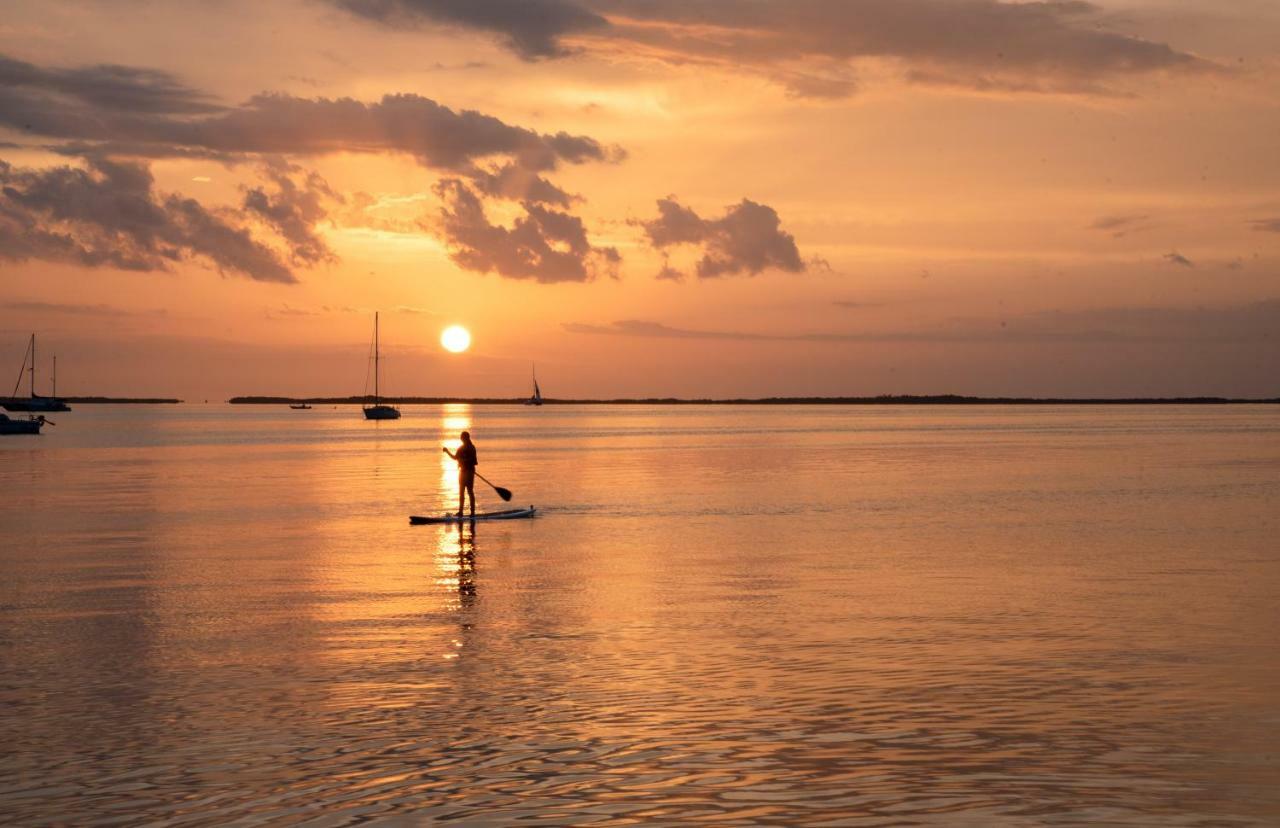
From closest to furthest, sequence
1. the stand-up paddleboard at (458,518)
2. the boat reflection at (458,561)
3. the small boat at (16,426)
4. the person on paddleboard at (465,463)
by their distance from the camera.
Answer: the boat reflection at (458,561) < the person on paddleboard at (465,463) < the stand-up paddleboard at (458,518) < the small boat at (16,426)

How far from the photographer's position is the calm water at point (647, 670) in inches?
479

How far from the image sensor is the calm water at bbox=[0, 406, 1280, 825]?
39.9 ft

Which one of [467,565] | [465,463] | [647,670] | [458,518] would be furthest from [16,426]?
[647,670]

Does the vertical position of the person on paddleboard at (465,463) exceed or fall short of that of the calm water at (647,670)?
it exceeds it

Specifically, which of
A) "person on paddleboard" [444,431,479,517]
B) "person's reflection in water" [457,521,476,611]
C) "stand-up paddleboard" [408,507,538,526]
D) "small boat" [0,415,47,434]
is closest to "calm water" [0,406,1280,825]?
"person's reflection in water" [457,521,476,611]

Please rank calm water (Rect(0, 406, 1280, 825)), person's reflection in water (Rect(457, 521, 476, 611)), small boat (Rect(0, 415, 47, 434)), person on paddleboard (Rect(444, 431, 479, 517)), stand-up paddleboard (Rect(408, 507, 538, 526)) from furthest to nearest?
small boat (Rect(0, 415, 47, 434))
stand-up paddleboard (Rect(408, 507, 538, 526))
person on paddleboard (Rect(444, 431, 479, 517))
person's reflection in water (Rect(457, 521, 476, 611))
calm water (Rect(0, 406, 1280, 825))

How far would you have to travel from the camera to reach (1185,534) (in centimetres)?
3756

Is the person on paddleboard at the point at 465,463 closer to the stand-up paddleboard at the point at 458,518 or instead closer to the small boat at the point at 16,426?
the stand-up paddleboard at the point at 458,518

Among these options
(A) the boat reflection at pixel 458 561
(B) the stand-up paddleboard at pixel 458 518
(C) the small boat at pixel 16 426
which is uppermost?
(C) the small boat at pixel 16 426

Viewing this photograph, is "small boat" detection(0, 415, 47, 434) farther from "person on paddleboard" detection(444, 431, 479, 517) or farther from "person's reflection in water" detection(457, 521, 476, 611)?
"person's reflection in water" detection(457, 521, 476, 611)

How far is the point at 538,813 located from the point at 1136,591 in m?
17.9

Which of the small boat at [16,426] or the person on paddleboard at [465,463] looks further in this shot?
the small boat at [16,426]

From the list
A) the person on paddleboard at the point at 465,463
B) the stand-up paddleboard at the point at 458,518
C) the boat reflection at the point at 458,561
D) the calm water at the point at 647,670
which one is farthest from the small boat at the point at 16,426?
the boat reflection at the point at 458,561

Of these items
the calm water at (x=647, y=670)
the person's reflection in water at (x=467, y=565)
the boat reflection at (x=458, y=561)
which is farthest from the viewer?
the boat reflection at (x=458, y=561)
